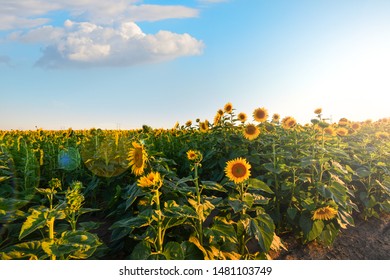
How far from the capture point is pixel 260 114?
16.5 ft

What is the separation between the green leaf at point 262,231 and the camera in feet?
9.14

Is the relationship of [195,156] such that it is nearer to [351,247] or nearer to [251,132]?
[251,132]

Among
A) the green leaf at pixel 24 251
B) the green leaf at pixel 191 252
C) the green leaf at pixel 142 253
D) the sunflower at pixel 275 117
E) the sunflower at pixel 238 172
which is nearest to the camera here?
the green leaf at pixel 24 251

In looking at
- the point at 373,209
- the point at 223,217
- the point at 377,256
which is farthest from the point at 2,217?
the point at 373,209

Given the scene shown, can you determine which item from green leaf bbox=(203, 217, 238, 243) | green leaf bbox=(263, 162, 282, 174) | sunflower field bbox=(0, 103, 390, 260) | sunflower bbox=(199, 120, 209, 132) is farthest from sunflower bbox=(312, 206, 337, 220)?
sunflower bbox=(199, 120, 209, 132)

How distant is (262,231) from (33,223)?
5.34 ft

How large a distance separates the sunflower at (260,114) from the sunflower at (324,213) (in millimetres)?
1709

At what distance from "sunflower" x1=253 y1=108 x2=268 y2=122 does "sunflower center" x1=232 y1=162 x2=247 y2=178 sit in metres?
2.01

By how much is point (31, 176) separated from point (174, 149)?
230cm

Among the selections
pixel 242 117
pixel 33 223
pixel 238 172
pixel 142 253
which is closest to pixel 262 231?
pixel 238 172

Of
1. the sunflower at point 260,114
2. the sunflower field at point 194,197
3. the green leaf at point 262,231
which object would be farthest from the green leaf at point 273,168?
the sunflower at point 260,114

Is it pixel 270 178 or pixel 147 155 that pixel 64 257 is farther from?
pixel 270 178

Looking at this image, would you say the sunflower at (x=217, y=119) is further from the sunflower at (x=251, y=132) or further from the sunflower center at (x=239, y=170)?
the sunflower center at (x=239, y=170)

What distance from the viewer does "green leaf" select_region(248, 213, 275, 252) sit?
2.79m
